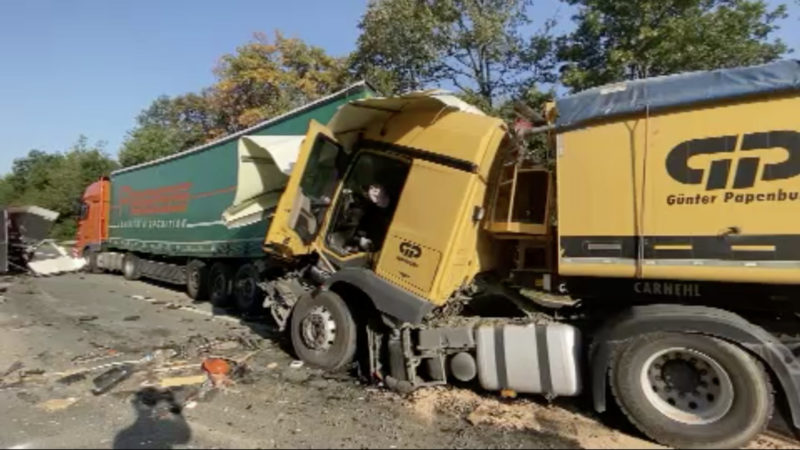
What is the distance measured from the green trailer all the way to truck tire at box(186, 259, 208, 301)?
0.8 inches

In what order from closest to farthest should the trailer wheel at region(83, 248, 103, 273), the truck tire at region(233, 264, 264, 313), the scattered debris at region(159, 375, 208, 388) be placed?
the scattered debris at region(159, 375, 208, 388)
the truck tire at region(233, 264, 264, 313)
the trailer wheel at region(83, 248, 103, 273)

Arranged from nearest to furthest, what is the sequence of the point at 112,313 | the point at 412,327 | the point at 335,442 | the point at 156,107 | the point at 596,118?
the point at 335,442
the point at 596,118
the point at 412,327
the point at 112,313
the point at 156,107

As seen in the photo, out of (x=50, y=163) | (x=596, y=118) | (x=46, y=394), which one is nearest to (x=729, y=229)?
(x=596, y=118)

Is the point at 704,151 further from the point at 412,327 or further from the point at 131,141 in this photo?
the point at 131,141

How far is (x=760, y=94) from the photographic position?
4.16 metres

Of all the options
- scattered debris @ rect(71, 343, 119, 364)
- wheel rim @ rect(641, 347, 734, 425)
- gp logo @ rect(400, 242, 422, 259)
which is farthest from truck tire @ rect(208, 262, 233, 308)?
wheel rim @ rect(641, 347, 734, 425)

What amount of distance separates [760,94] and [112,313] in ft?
33.4

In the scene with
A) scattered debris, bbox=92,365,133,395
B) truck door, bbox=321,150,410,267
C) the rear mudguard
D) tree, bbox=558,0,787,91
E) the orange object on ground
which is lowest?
scattered debris, bbox=92,365,133,395

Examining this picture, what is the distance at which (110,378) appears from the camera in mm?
6035

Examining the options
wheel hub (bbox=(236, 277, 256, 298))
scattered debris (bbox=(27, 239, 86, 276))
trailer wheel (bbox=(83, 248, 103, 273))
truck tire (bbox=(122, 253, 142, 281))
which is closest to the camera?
wheel hub (bbox=(236, 277, 256, 298))

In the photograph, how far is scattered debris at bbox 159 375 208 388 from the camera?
5848mm

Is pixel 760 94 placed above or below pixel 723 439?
above

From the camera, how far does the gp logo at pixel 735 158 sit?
A: 404 cm

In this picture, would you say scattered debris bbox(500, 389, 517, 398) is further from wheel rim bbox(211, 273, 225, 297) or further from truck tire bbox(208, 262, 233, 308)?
wheel rim bbox(211, 273, 225, 297)
